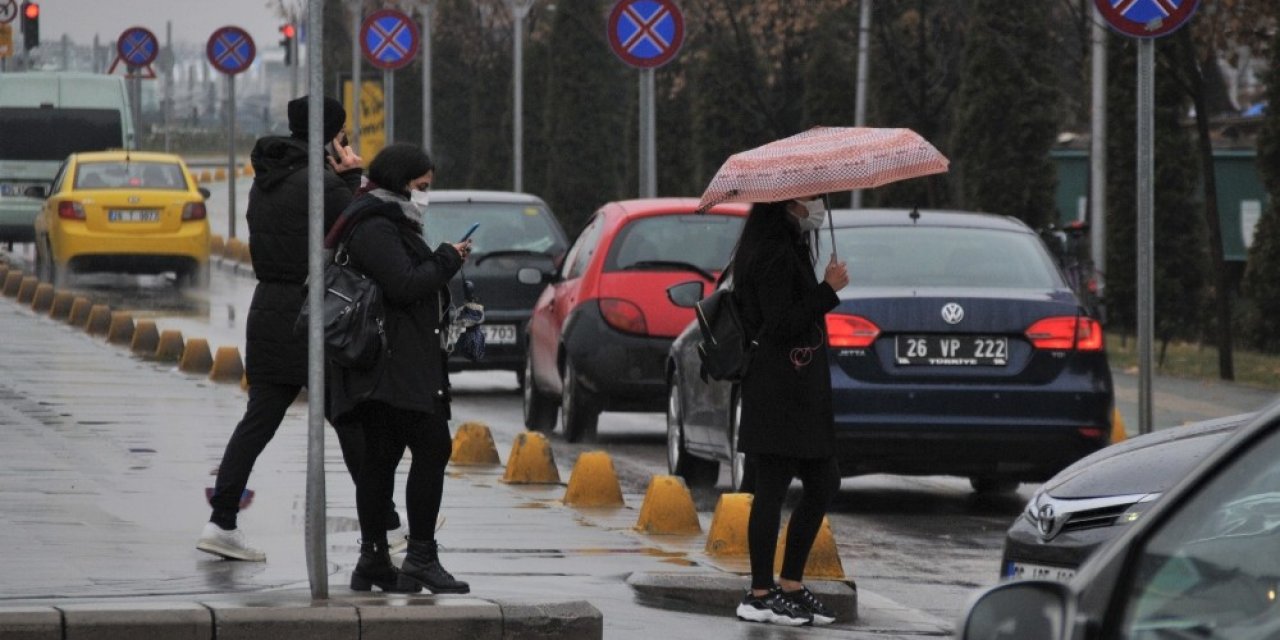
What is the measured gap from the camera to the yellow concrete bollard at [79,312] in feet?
82.8

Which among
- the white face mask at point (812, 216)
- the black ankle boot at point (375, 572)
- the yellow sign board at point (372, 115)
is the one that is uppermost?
the yellow sign board at point (372, 115)

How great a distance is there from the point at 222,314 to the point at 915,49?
11.6m

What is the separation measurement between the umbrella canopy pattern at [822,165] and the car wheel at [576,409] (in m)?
6.52

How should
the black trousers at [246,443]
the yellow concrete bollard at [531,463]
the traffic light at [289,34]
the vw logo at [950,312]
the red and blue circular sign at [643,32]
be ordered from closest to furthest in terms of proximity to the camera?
1. the black trousers at [246,443]
2. the vw logo at [950,312]
3. the yellow concrete bollard at [531,463]
4. the red and blue circular sign at [643,32]
5. the traffic light at [289,34]

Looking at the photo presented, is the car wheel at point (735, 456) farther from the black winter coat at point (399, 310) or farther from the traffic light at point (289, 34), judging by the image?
the traffic light at point (289, 34)

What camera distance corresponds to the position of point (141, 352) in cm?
2222

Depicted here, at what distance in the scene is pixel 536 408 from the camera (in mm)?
17297

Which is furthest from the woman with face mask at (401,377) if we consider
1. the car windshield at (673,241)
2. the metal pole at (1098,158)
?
the metal pole at (1098,158)

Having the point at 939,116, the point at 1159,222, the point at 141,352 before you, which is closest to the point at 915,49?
the point at 939,116

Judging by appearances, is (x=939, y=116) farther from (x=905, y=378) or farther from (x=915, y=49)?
(x=905, y=378)

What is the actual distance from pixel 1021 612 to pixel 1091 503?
14.1ft

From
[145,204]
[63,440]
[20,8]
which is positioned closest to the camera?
[63,440]

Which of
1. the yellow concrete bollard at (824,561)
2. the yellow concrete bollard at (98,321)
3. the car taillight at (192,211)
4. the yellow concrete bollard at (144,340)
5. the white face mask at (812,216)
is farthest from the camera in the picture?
the car taillight at (192,211)

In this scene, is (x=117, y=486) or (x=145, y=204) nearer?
(x=117, y=486)
